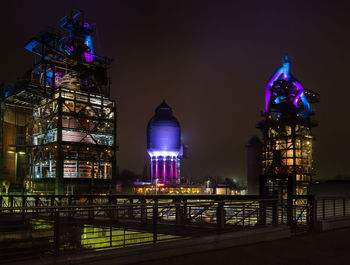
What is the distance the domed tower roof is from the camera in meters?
96.8

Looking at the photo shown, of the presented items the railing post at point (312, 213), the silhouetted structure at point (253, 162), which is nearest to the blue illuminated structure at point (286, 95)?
the silhouetted structure at point (253, 162)

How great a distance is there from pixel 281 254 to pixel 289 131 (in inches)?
2469

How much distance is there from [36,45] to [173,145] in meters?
43.5

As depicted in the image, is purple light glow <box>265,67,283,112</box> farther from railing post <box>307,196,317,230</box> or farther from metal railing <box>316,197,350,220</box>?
railing post <box>307,196,317,230</box>

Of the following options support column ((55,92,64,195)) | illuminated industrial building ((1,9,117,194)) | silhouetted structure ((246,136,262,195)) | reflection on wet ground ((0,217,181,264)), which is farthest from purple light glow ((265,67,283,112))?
reflection on wet ground ((0,217,181,264))

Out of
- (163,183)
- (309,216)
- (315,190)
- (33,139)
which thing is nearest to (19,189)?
(33,139)

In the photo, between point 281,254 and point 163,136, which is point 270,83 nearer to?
point 163,136

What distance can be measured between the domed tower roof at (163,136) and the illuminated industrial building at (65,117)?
27.8m

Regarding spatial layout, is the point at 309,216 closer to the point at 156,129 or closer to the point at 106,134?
the point at 106,134

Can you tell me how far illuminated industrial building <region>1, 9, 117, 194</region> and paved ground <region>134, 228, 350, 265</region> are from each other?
51452 millimetres

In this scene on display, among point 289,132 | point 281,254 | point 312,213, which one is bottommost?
point 281,254

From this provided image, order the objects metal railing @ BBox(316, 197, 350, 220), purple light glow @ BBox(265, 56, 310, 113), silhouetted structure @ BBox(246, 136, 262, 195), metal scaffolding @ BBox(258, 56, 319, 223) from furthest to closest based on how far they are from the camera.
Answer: silhouetted structure @ BBox(246, 136, 262, 195), purple light glow @ BBox(265, 56, 310, 113), metal scaffolding @ BBox(258, 56, 319, 223), metal railing @ BBox(316, 197, 350, 220)

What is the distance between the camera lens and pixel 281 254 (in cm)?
1116

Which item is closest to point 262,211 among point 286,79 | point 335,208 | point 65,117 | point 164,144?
point 335,208
